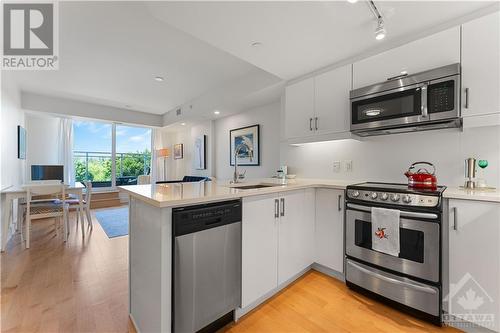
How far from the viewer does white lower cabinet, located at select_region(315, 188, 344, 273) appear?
6.95ft

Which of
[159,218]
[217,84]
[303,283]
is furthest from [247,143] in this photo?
[159,218]

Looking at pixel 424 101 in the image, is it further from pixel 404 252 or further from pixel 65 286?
pixel 65 286

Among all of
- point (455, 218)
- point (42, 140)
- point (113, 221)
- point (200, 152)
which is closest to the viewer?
point (455, 218)

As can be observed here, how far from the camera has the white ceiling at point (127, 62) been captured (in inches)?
83.1

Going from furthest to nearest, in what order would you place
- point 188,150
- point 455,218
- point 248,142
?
1. point 188,150
2. point 248,142
3. point 455,218

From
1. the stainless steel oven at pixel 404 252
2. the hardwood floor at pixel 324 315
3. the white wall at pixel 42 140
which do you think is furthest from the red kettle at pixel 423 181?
the white wall at pixel 42 140

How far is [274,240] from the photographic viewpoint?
1837mm

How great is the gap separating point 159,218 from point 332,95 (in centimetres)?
213

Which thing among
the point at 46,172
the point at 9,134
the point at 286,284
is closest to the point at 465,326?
the point at 286,284

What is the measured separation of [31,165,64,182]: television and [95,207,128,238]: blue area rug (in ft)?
3.82

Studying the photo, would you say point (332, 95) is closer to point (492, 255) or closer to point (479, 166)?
point (479, 166)

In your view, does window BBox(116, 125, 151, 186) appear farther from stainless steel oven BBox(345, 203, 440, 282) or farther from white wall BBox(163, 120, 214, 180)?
stainless steel oven BBox(345, 203, 440, 282)

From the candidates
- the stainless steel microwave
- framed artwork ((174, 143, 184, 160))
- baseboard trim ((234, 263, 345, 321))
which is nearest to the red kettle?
the stainless steel microwave

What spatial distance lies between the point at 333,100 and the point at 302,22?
928mm
